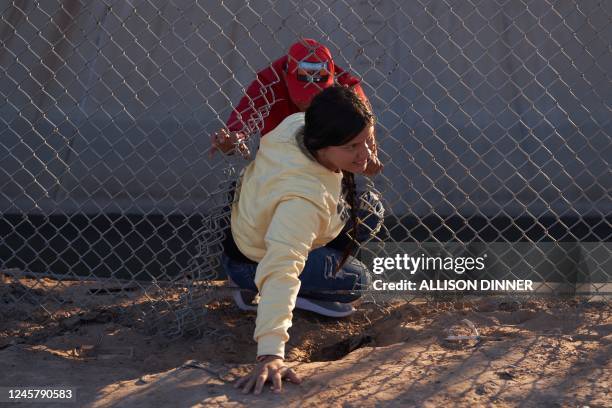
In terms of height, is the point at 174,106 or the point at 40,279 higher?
the point at 174,106

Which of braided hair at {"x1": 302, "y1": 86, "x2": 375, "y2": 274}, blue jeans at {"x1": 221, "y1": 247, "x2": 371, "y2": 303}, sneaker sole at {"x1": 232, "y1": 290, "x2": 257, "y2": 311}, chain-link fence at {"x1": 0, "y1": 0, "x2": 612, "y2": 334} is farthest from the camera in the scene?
chain-link fence at {"x1": 0, "y1": 0, "x2": 612, "y2": 334}

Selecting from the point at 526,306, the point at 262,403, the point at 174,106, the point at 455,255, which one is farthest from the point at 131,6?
the point at 262,403

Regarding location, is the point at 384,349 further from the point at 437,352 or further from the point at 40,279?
the point at 40,279

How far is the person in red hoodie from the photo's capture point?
373cm

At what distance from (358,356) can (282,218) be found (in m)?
0.63

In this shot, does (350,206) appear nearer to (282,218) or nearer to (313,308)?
(313,308)

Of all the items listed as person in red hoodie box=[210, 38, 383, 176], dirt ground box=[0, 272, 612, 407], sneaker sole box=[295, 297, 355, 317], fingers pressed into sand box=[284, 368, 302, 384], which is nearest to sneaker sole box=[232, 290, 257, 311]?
dirt ground box=[0, 272, 612, 407]

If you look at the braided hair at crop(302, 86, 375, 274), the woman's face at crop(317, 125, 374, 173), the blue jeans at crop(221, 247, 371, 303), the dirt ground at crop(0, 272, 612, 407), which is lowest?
the dirt ground at crop(0, 272, 612, 407)

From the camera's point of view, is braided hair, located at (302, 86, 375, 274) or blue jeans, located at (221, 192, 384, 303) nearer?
braided hair, located at (302, 86, 375, 274)

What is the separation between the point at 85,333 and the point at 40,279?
2.39 ft

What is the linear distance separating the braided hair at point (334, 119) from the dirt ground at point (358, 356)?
75 cm

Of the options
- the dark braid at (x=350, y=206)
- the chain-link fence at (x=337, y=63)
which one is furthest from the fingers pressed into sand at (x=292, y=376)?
the chain-link fence at (x=337, y=63)

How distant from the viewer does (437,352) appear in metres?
3.29

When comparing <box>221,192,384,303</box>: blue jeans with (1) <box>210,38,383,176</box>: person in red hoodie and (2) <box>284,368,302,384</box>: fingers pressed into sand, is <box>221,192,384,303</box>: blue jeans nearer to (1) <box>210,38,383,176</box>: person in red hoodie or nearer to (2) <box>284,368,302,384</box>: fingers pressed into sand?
(1) <box>210,38,383,176</box>: person in red hoodie
